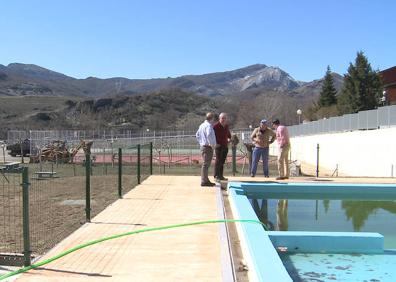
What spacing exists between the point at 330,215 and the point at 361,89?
160ft

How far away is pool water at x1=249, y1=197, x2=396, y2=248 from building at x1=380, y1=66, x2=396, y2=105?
46.6 meters

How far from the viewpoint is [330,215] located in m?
12.3

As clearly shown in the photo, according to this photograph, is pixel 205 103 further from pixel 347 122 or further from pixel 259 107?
pixel 347 122

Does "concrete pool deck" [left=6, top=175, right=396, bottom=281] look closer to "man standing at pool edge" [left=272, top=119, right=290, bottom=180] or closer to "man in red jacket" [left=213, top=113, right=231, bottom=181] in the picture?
"man in red jacket" [left=213, top=113, right=231, bottom=181]

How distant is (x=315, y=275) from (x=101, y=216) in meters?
4.17

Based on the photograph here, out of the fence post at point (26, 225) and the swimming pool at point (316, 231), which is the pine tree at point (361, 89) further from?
the fence post at point (26, 225)

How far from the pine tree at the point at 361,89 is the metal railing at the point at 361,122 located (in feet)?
65.4

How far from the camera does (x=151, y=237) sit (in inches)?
323

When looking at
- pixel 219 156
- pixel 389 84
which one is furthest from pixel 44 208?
pixel 389 84

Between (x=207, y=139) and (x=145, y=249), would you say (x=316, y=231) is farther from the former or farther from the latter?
(x=207, y=139)

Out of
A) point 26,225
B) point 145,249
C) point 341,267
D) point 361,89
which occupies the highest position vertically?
point 361,89

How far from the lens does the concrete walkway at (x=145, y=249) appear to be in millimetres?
6266

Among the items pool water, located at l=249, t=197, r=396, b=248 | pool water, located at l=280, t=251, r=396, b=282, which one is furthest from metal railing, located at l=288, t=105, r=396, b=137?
pool water, located at l=280, t=251, r=396, b=282

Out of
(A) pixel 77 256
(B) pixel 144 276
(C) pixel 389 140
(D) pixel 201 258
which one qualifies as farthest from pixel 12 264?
(C) pixel 389 140
